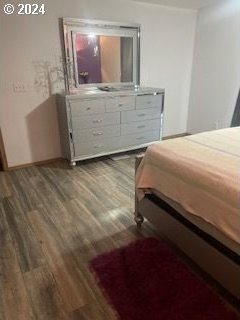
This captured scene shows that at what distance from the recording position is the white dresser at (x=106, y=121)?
307 centimetres

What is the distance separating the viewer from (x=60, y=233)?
6.66 ft

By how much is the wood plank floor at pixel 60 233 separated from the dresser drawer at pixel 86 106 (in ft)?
2.44

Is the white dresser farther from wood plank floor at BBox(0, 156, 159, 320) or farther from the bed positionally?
Result: the bed

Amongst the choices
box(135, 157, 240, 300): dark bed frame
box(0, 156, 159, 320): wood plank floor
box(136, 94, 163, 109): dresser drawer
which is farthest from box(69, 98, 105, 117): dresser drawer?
box(135, 157, 240, 300): dark bed frame

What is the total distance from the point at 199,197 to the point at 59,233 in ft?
3.99

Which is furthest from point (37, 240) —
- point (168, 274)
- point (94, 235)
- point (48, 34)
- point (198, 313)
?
point (48, 34)

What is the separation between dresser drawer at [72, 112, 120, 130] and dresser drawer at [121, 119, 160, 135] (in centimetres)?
16

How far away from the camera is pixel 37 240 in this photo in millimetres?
1959

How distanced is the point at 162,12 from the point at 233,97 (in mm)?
1691

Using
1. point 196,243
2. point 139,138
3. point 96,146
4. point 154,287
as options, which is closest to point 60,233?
point 154,287

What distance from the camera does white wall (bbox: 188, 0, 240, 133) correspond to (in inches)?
141

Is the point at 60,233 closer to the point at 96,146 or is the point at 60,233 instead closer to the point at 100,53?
the point at 96,146

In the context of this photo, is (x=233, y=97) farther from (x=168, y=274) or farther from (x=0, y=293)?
(x=0, y=293)

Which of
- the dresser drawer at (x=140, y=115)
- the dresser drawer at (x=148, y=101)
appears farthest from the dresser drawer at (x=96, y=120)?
the dresser drawer at (x=148, y=101)
